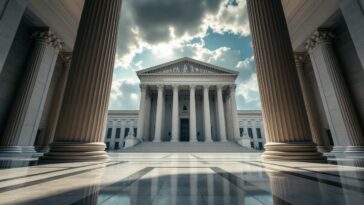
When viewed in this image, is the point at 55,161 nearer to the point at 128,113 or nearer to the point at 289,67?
the point at 289,67

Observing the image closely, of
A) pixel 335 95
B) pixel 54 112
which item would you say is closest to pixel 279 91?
pixel 335 95

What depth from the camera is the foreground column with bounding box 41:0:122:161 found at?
5.30m

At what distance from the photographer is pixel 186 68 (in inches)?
1282

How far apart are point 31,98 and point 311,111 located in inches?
762

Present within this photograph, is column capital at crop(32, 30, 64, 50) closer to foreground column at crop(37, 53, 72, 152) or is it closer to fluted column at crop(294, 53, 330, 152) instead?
foreground column at crop(37, 53, 72, 152)

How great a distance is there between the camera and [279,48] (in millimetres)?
6238

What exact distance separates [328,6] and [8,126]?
784 inches

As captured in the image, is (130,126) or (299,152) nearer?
(299,152)

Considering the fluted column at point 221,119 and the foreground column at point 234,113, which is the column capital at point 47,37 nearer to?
the fluted column at point 221,119

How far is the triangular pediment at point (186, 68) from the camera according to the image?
31594mm

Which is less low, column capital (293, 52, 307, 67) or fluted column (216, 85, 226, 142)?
column capital (293, 52, 307, 67)

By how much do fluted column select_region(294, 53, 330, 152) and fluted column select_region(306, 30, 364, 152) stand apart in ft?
5.45

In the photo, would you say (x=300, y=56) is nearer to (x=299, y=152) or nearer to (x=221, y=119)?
(x=299, y=152)

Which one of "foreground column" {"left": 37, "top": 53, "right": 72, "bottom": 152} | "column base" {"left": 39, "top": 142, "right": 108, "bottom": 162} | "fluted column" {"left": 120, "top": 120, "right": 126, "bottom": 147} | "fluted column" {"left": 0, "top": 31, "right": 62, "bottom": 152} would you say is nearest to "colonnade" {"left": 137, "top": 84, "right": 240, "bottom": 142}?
"foreground column" {"left": 37, "top": 53, "right": 72, "bottom": 152}
